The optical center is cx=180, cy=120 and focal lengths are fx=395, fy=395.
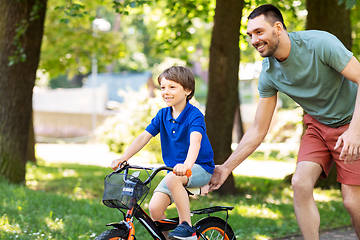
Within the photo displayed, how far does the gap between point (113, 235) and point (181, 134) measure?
2.81ft

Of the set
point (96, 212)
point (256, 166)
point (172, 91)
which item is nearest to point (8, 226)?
point (96, 212)

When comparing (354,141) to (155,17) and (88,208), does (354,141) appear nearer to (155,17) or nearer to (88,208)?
(88,208)

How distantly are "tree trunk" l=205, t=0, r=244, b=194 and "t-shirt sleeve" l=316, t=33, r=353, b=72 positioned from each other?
4.08 meters

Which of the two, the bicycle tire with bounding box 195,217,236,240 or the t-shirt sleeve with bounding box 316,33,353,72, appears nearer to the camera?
the t-shirt sleeve with bounding box 316,33,353,72

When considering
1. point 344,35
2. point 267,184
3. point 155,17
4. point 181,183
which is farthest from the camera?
point 155,17

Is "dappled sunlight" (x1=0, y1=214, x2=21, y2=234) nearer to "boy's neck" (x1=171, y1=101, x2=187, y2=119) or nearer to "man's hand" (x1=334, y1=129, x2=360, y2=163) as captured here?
"boy's neck" (x1=171, y1=101, x2=187, y2=119)

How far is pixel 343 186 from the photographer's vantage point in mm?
2988

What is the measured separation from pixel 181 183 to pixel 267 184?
6.47 meters

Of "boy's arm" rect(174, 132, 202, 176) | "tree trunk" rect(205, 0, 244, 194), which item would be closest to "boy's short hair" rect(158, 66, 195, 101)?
"boy's arm" rect(174, 132, 202, 176)

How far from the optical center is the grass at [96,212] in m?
4.44

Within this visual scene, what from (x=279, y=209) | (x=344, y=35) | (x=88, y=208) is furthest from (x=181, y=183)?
(x=344, y=35)

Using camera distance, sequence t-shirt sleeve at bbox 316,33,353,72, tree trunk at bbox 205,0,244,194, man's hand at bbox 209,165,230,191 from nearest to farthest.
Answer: t-shirt sleeve at bbox 316,33,353,72, man's hand at bbox 209,165,230,191, tree trunk at bbox 205,0,244,194

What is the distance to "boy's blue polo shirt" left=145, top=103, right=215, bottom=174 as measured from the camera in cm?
287

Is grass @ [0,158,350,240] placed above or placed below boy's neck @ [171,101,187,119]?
below
